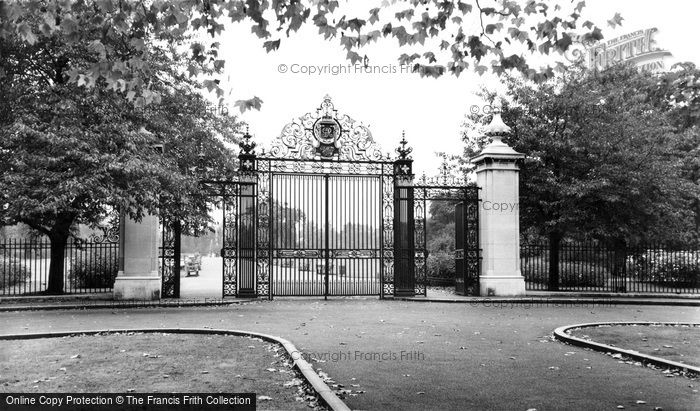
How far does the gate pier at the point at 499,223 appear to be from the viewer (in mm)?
20109

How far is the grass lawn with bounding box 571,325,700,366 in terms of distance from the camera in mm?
9445

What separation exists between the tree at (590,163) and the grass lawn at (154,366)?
14415 mm

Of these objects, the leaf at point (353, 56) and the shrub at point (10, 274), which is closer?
the leaf at point (353, 56)

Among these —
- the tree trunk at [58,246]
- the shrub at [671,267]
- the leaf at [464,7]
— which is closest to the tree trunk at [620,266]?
the shrub at [671,267]

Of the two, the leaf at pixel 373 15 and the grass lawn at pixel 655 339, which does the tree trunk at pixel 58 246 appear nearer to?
the leaf at pixel 373 15

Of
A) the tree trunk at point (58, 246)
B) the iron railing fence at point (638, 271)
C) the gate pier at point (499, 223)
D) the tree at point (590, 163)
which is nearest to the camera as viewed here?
the tree trunk at point (58, 246)

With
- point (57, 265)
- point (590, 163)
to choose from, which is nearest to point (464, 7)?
point (590, 163)

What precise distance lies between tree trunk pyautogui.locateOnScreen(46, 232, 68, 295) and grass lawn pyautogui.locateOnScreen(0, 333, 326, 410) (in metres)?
9.23

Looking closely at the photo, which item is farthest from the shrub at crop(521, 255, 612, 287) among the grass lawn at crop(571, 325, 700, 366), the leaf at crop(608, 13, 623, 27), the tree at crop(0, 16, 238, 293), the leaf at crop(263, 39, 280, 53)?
the leaf at crop(263, 39, 280, 53)

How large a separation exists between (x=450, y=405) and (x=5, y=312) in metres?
13.0

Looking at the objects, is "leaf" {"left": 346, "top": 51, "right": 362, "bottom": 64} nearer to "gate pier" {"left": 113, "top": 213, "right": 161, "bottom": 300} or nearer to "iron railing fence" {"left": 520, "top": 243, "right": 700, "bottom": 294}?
"gate pier" {"left": 113, "top": 213, "right": 161, "bottom": 300}

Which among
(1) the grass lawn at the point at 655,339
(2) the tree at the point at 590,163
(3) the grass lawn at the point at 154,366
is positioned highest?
(2) the tree at the point at 590,163

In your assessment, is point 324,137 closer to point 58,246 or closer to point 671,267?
point 58,246

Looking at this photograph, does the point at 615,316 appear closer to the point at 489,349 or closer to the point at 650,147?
the point at 489,349
